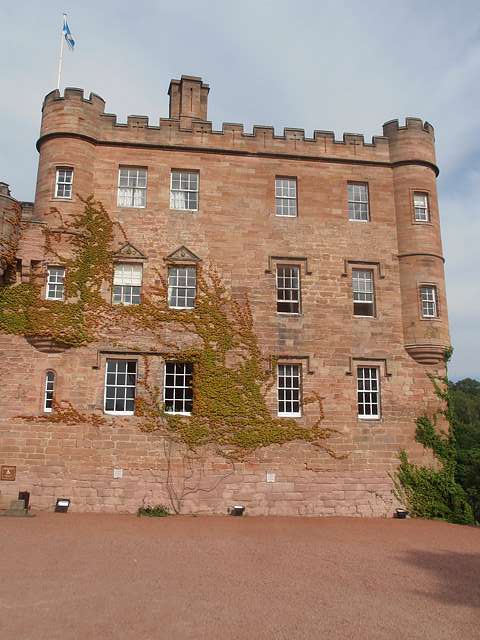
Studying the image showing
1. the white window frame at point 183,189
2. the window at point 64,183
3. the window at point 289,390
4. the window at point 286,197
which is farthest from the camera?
the window at point 286,197

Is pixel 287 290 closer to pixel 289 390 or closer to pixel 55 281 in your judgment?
pixel 289 390

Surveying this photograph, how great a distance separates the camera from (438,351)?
64.2 feet

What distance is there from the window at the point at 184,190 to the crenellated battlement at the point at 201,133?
46.5 inches

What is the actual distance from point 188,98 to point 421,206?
10829mm

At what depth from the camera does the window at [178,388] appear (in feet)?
60.2

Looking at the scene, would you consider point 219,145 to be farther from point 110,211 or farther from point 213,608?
point 213,608

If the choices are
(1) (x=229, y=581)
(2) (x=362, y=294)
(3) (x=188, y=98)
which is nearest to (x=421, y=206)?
(2) (x=362, y=294)

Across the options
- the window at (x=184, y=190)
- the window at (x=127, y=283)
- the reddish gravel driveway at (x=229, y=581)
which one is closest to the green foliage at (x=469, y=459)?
the reddish gravel driveway at (x=229, y=581)

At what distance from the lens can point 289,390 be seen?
1892 cm

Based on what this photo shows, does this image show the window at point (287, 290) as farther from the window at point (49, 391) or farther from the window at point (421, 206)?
the window at point (49, 391)

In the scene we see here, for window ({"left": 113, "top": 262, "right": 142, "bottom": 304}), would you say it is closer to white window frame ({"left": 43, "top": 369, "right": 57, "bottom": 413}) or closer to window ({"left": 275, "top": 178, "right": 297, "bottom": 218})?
white window frame ({"left": 43, "top": 369, "right": 57, "bottom": 413})

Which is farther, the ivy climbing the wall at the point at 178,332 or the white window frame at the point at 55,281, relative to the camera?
the white window frame at the point at 55,281

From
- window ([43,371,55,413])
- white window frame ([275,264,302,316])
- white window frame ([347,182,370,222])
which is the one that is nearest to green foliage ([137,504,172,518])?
window ([43,371,55,413])

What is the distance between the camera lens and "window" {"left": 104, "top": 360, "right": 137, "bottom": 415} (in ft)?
59.4
